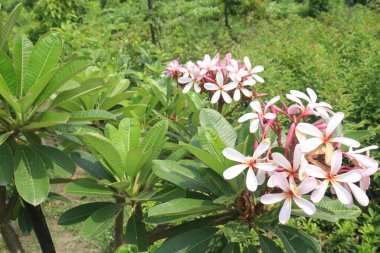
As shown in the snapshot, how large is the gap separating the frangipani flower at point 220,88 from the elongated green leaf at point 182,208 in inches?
24.3

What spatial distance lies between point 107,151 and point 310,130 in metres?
0.45

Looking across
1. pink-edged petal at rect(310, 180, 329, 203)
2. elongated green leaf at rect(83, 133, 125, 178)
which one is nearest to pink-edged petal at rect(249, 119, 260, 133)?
pink-edged petal at rect(310, 180, 329, 203)

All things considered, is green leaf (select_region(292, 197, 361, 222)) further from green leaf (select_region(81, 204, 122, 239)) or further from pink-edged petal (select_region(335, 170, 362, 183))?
green leaf (select_region(81, 204, 122, 239))

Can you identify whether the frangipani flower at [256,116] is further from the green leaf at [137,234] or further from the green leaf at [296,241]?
the green leaf at [137,234]

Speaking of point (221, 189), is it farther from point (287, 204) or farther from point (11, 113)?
point (11, 113)

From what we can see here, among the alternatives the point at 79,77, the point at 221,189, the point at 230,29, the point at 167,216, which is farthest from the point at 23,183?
the point at 230,29

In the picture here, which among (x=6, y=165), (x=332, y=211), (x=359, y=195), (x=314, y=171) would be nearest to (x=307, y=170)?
(x=314, y=171)

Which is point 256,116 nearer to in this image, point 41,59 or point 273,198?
point 273,198

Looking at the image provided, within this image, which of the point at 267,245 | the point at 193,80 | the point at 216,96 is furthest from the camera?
the point at 193,80

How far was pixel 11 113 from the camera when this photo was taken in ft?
3.51

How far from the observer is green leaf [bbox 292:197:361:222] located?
33.7 inches

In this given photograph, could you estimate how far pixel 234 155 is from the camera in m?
0.80

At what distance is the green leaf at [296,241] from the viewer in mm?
881

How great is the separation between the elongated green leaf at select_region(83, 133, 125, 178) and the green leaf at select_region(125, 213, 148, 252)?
0.41ft
